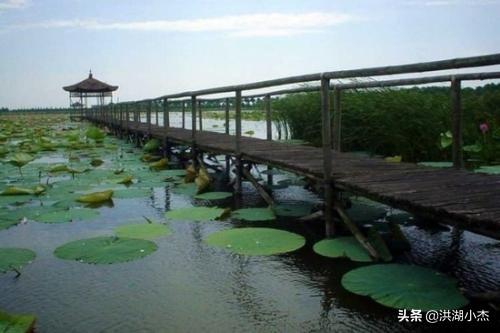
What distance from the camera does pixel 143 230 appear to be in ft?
10.7

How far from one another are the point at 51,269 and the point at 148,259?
1.78 ft

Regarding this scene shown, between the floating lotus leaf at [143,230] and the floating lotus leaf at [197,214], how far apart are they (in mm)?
297

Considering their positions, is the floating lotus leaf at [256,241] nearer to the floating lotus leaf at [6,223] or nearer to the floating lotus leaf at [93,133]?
the floating lotus leaf at [6,223]

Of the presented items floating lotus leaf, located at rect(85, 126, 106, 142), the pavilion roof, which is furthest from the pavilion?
floating lotus leaf, located at rect(85, 126, 106, 142)

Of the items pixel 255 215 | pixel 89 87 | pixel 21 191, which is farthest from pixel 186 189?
pixel 89 87

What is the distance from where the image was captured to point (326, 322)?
1900 mm

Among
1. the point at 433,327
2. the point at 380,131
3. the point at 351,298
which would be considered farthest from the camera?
the point at 380,131

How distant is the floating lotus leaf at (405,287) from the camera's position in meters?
1.91

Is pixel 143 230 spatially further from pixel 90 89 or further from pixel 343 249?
pixel 90 89

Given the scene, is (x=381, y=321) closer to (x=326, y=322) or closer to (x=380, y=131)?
(x=326, y=322)

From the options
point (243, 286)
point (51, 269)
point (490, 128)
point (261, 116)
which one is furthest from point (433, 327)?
point (261, 116)

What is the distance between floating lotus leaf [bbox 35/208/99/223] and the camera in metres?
3.57

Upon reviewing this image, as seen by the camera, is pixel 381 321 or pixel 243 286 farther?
pixel 243 286

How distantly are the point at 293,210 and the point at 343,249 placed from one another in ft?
3.88
